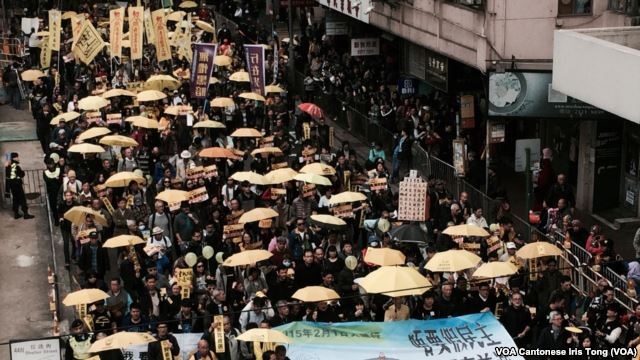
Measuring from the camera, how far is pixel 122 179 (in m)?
24.3

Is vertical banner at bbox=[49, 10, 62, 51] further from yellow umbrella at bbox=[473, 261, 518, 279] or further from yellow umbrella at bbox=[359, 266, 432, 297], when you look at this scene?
yellow umbrella at bbox=[473, 261, 518, 279]

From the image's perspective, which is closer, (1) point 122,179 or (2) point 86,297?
(2) point 86,297

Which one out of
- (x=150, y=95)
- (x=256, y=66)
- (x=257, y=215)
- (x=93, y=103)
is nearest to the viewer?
(x=257, y=215)

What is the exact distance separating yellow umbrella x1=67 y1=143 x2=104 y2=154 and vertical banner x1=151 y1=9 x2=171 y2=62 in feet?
30.0

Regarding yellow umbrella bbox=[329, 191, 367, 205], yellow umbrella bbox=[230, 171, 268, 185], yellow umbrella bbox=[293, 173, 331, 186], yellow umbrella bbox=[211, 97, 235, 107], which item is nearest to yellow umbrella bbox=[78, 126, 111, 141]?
yellow umbrella bbox=[211, 97, 235, 107]

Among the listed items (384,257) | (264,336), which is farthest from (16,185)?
(264,336)

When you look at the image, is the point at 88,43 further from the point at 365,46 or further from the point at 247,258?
the point at 247,258

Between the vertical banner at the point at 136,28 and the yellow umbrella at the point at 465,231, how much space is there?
15089mm

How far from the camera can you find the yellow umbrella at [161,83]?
33625 mm

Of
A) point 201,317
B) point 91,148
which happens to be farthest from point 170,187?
point 201,317

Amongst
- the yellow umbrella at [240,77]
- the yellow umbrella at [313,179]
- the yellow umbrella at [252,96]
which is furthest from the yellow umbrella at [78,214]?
the yellow umbrella at [240,77]

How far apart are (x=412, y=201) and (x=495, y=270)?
12.2ft

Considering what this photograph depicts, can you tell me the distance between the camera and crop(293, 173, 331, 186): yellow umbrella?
78.4 feet

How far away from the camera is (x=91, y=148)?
26.1 m
